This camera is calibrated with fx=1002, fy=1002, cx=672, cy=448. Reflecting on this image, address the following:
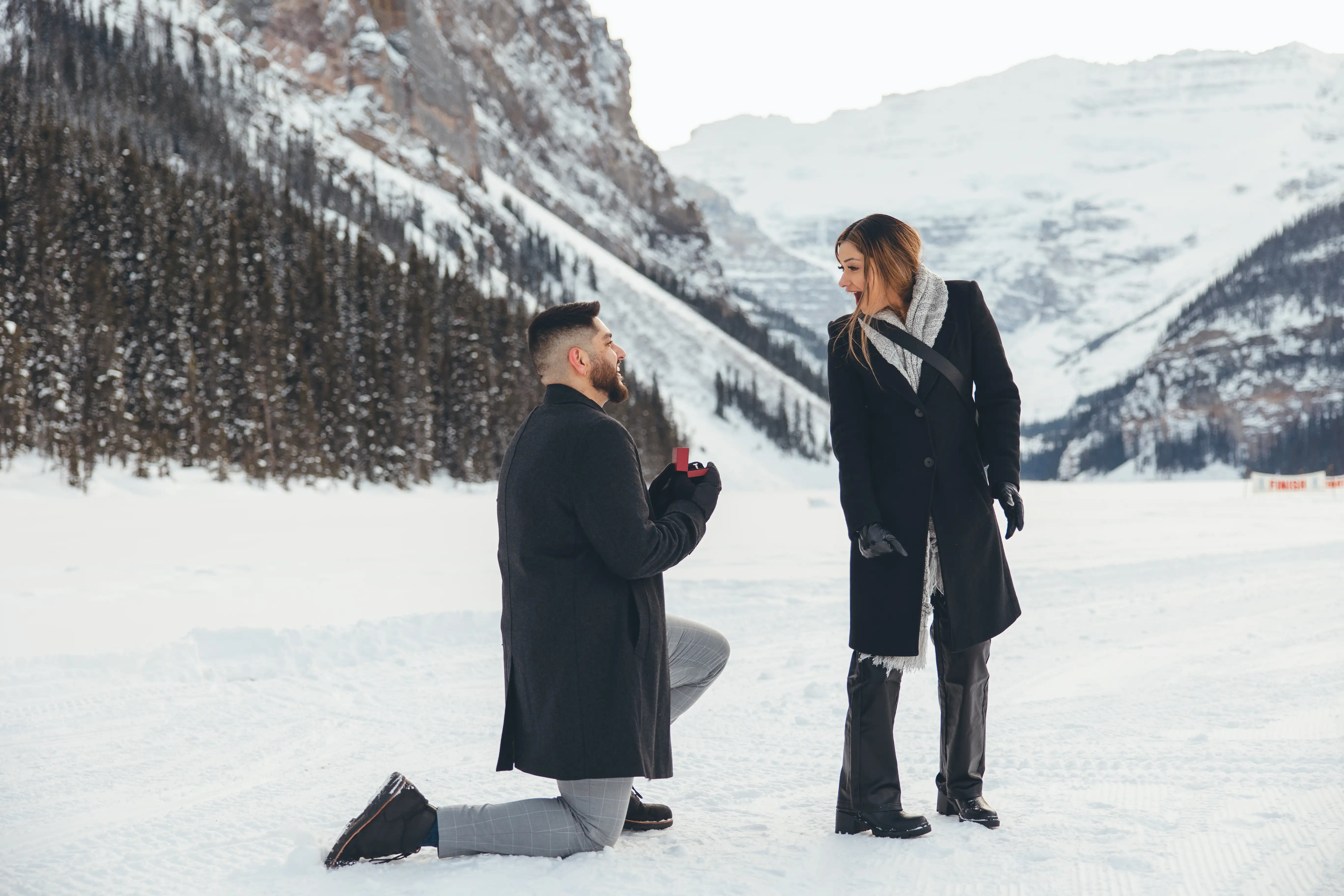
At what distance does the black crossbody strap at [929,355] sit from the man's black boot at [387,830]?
247 cm

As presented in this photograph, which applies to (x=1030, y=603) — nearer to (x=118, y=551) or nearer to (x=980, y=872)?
(x=980, y=872)

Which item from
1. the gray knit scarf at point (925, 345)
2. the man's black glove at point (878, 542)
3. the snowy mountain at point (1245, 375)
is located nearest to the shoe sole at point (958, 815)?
the gray knit scarf at point (925, 345)

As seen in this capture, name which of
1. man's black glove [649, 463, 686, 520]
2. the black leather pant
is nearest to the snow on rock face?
man's black glove [649, 463, 686, 520]

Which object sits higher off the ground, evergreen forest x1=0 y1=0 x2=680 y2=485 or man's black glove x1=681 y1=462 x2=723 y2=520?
evergreen forest x1=0 y1=0 x2=680 y2=485

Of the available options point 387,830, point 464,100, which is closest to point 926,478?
point 387,830

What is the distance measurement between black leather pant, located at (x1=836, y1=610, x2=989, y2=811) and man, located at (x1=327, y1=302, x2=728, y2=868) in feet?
2.57

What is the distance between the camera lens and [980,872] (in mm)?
3418

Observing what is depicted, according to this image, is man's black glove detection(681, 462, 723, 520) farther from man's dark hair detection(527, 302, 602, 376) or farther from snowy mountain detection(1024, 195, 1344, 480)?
snowy mountain detection(1024, 195, 1344, 480)

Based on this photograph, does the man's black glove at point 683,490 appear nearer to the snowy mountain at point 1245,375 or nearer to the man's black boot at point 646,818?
the man's black boot at point 646,818

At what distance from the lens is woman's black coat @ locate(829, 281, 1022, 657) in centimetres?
388

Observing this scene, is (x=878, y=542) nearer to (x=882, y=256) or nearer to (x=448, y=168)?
(x=882, y=256)

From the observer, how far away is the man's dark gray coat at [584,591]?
11.1ft

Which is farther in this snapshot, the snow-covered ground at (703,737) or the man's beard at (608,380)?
the man's beard at (608,380)

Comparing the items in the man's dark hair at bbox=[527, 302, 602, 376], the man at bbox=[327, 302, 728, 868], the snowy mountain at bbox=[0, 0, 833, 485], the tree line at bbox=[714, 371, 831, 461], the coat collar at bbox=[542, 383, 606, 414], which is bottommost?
the man at bbox=[327, 302, 728, 868]
